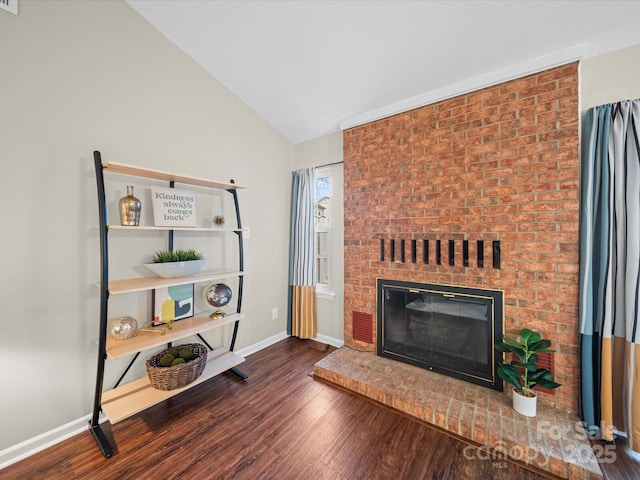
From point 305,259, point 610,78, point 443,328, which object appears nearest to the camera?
point 610,78

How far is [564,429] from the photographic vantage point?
1.63 meters

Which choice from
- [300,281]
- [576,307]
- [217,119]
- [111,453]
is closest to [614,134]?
[576,307]

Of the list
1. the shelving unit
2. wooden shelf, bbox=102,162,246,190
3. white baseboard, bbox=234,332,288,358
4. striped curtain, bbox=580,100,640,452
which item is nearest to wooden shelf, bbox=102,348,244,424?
the shelving unit

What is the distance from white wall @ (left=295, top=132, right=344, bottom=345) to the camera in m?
3.02

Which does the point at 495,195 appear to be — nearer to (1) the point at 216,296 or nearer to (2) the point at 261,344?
(1) the point at 216,296

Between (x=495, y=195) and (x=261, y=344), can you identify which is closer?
(x=495, y=195)

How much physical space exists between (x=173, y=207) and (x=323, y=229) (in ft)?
5.40

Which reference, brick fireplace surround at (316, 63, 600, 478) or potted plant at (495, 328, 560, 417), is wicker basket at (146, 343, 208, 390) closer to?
brick fireplace surround at (316, 63, 600, 478)

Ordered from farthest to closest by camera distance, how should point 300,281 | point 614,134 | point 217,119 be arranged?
point 300,281
point 217,119
point 614,134

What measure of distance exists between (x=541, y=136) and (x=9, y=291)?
3.60 meters

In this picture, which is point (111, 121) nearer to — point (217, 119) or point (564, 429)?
point (217, 119)

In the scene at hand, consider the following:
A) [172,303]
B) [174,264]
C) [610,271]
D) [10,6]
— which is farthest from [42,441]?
[610,271]

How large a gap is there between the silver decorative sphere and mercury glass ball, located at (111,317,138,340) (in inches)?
22.4

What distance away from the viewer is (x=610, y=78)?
5.77 feet
